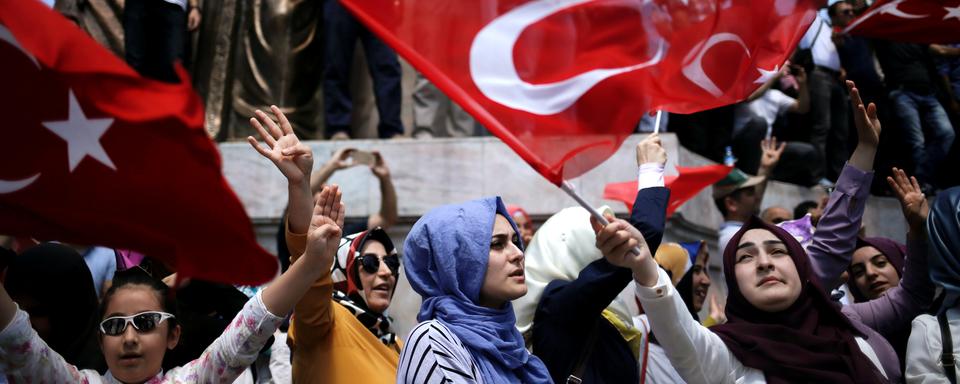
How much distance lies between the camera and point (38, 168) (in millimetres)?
3787

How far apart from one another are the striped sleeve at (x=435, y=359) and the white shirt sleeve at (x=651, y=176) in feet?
3.46

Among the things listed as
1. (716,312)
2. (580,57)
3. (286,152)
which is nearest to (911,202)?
(580,57)

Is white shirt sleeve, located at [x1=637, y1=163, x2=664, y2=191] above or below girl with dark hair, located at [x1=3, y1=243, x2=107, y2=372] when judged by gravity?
above

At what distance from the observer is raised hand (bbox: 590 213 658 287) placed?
3.88 m

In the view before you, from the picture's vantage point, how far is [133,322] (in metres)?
4.09

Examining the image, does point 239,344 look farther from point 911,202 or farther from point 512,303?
point 911,202

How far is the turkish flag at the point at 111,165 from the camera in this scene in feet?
12.2

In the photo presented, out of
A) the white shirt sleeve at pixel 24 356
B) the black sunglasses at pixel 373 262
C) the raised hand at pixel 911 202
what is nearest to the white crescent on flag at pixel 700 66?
the raised hand at pixel 911 202

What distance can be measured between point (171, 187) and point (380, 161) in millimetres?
3546

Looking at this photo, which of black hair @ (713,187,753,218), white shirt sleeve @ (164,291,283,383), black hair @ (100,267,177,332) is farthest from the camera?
black hair @ (713,187,753,218)

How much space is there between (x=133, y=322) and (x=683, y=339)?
180 cm

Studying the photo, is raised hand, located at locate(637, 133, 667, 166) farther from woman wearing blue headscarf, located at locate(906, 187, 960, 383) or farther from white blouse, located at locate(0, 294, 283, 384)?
white blouse, located at locate(0, 294, 283, 384)

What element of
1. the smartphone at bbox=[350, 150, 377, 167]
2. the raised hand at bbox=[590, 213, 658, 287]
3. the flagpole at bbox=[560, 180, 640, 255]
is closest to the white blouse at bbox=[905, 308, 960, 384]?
the raised hand at bbox=[590, 213, 658, 287]

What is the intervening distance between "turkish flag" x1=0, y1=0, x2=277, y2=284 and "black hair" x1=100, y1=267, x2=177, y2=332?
0.39 metres
